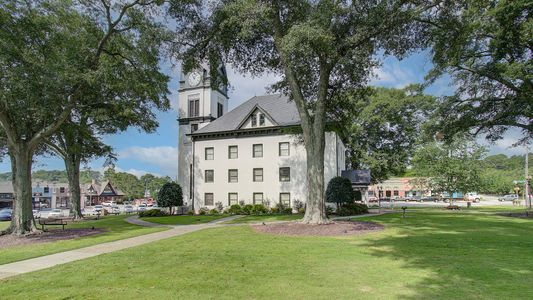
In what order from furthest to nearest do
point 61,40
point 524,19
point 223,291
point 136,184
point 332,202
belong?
point 136,184 → point 332,202 → point 524,19 → point 61,40 → point 223,291

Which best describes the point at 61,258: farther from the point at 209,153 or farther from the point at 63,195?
the point at 63,195

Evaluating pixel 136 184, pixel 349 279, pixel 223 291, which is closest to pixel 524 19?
pixel 349 279

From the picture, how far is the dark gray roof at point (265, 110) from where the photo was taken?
112ft

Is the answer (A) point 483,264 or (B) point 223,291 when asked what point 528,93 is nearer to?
(A) point 483,264

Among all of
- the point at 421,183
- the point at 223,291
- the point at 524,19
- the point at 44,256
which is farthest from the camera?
the point at 421,183

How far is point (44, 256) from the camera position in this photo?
11352 mm

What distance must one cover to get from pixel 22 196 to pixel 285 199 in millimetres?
20713

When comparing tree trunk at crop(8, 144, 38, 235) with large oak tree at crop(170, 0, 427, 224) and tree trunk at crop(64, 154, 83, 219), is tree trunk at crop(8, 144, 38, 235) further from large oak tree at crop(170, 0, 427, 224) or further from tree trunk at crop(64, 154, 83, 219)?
tree trunk at crop(64, 154, 83, 219)

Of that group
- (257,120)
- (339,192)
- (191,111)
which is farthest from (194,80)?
(339,192)

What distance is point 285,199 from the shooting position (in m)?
33.5

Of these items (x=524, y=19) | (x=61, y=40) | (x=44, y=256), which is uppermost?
(x=524, y=19)

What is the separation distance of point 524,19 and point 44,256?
1079 inches

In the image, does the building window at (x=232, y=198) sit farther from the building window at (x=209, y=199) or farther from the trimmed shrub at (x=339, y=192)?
the trimmed shrub at (x=339, y=192)

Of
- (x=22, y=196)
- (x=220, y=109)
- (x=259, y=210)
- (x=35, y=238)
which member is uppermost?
(x=220, y=109)
